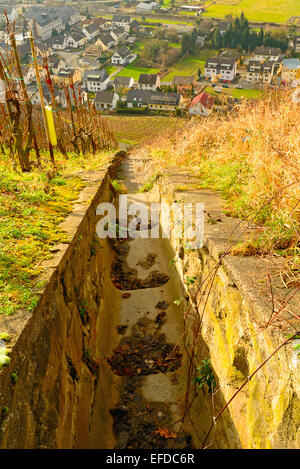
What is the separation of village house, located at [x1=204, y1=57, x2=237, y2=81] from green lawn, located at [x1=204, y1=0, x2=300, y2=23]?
2099cm

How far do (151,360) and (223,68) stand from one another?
5096cm

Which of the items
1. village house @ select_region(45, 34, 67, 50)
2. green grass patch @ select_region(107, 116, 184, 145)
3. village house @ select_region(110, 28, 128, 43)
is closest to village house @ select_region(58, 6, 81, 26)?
village house @ select_region(45, 34, 67, 50)

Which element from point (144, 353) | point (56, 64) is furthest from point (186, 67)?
point (144, 353)

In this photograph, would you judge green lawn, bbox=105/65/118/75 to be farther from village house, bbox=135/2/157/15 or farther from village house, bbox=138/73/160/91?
village house, bbox=135/2/157/15

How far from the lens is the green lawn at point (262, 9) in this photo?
211 ft

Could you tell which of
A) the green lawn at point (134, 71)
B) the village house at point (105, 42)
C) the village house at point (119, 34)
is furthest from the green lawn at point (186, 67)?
the village house at point (119, 34)

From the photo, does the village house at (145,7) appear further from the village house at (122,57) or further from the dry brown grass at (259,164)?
the dry brown grass at (259,164)

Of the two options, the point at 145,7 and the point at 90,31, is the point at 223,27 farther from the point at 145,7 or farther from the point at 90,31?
the point at 145,7

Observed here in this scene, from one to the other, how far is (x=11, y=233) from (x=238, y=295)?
232cm

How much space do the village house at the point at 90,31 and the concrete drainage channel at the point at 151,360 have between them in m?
80.8

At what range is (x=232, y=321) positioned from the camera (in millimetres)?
3121

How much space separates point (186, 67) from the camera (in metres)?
56.6

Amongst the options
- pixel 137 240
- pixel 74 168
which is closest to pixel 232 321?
pixel 137 240
